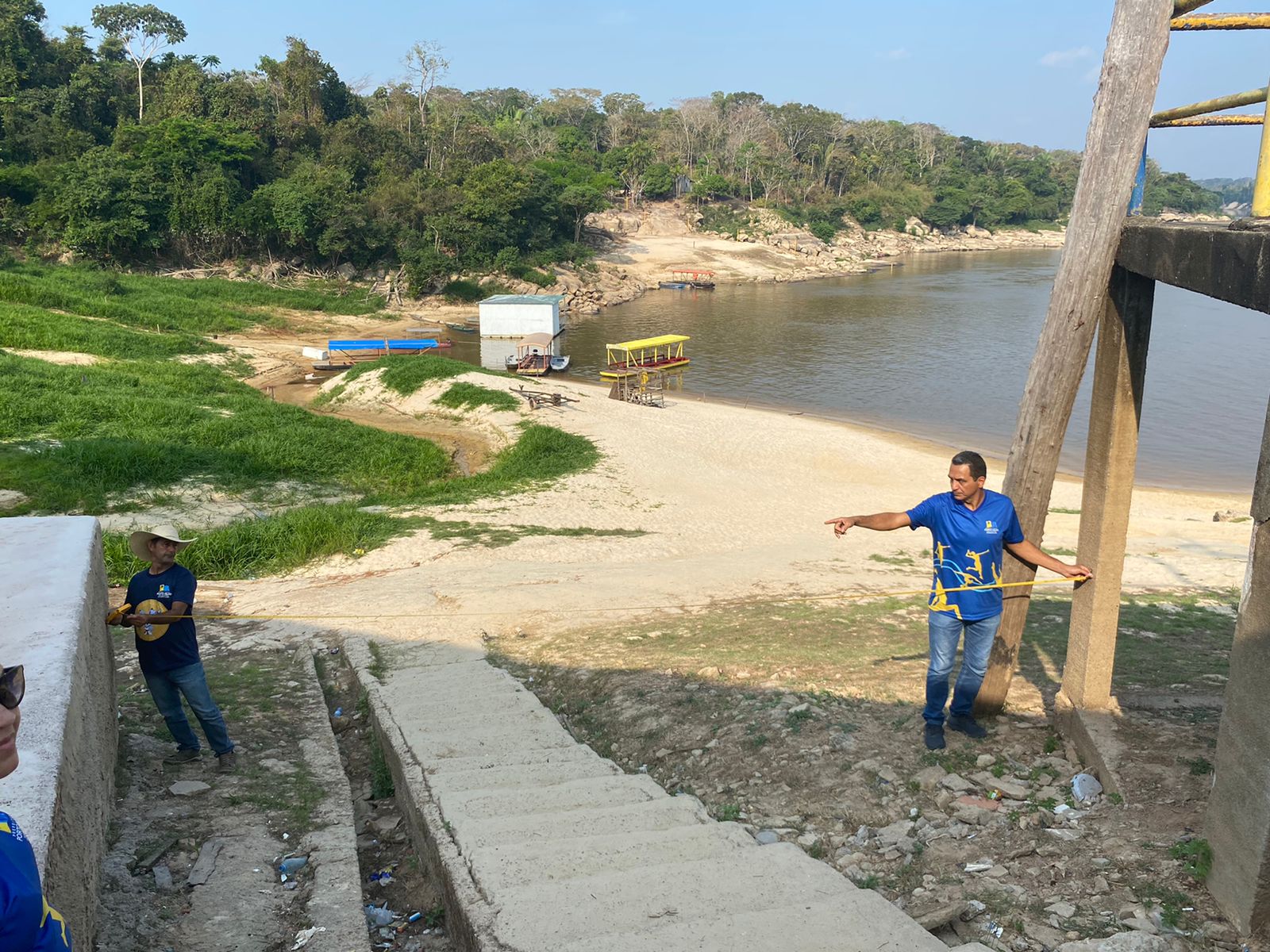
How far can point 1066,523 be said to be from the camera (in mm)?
18297

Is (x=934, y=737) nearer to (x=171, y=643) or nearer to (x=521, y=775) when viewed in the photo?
(x=521, y=775)

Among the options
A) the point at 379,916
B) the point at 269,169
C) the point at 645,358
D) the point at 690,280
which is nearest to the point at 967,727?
the point at 379,916

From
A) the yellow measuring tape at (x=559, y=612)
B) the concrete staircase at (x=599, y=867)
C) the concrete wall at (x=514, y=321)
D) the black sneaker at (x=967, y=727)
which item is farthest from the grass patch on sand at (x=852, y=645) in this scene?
the concrete wall at (x=514, y=321)

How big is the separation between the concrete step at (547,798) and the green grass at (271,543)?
906cm

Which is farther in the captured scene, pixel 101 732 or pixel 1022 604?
pixel 1022 604

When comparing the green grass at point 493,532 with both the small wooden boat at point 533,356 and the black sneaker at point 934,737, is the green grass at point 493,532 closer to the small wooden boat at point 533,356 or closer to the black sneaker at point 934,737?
the black sneaker at point 934,737

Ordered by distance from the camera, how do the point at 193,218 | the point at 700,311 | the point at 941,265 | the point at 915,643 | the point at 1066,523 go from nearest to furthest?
the point at 915,643, the point at 1066,523, the point at 193,218, the point at 700,311, the point at 941,265

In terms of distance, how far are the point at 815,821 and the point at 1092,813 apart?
1402 millimetres

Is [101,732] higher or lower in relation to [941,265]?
lower

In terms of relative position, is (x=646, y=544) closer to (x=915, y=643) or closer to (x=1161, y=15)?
(x=915, y=643)

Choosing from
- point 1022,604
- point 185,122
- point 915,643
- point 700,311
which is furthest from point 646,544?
point 185,122

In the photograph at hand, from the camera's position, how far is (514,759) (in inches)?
225

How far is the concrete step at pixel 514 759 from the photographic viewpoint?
5402 millimetres

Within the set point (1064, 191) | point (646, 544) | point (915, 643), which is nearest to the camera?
point (915, 643)
